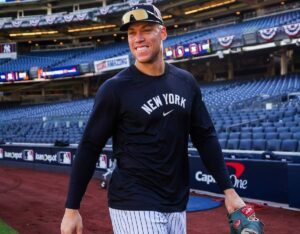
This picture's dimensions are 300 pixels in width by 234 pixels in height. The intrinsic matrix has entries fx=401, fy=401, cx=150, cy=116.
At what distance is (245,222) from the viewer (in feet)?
6.71

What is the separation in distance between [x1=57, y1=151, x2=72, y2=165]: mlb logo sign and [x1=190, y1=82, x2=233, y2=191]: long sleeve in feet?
42.6

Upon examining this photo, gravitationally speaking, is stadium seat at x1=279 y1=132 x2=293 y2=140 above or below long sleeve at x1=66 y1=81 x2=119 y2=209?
below

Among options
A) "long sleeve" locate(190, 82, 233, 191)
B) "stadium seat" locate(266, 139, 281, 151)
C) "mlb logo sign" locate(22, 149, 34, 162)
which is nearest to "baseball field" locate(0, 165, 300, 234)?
"stadium seat" locate(266, 139, 281, 151)

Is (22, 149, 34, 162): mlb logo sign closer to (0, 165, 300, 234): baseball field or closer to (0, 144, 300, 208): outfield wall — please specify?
(0, 165, 300, 234): baseball field

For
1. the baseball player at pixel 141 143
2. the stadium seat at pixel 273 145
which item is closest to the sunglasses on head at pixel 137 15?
the baseball player at pixel 141 143

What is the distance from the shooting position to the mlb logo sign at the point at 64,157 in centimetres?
1507

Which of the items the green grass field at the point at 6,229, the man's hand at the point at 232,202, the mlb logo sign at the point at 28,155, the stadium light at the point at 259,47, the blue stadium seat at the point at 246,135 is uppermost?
the stadium light at the point at 259,47

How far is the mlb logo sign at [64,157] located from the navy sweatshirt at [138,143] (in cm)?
1312

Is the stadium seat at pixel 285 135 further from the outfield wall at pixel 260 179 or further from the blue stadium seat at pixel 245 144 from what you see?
the outfield wall at pixel 260 179

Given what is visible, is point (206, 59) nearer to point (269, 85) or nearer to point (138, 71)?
point (269, 85)

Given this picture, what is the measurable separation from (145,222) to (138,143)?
1.35 ft

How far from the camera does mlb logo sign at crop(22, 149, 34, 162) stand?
1728cm

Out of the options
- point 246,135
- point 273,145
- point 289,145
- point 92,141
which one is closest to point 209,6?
point 246,135

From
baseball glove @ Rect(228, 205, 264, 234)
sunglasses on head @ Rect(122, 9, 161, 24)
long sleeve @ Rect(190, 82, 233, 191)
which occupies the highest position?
sunglasses on head @ Rect(122, 9, 161, 24)
